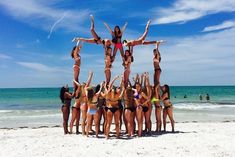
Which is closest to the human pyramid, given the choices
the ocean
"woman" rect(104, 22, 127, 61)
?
"woman" rect(104, 22, 127, 61)

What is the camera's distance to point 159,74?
537 inches

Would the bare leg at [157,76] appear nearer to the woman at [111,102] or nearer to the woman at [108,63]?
the woman at [108,63]

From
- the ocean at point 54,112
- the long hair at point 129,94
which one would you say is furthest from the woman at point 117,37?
the ocean at point 54,112

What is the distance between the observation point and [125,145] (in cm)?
1106

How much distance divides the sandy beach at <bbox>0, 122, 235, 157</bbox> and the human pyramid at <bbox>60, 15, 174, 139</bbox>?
677 mm

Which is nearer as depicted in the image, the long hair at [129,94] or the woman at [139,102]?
the long hair at [129,94]

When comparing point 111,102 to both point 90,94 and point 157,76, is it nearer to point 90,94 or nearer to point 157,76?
point 90,94

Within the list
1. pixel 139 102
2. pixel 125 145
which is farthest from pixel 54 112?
pixel 125 145

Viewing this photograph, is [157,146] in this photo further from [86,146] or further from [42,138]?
[42,138]

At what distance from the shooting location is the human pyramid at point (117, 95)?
1211 cm

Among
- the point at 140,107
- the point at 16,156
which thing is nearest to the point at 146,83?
the point at 140,107

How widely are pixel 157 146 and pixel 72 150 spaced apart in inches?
102

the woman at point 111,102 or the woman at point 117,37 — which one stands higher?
the woman at point 117,37

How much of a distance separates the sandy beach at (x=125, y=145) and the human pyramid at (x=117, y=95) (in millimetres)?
677
